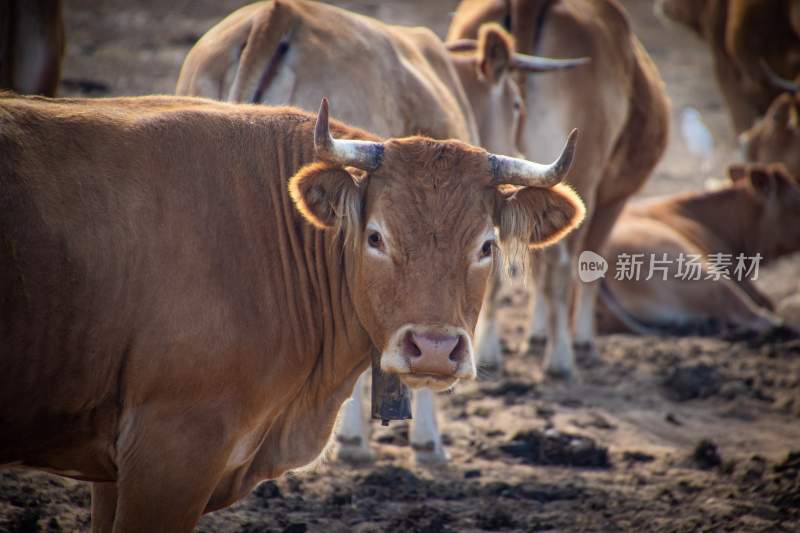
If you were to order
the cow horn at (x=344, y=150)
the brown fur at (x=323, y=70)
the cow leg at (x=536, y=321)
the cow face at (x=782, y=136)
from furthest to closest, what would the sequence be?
the cow face at (x=782, y=136)
the cow leg at (x=536, y=321)
the brown fur at (x=323, y=70)
the cow horn at (x=344, y=150)

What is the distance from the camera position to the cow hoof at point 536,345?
898cm

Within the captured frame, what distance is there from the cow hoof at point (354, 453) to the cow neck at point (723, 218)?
561 cm

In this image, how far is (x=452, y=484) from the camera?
5879 millimetres

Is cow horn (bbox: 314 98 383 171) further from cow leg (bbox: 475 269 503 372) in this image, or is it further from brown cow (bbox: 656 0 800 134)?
brown cow (bbox: 656 0 800 134)

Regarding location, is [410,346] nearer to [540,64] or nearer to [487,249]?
[487,249]

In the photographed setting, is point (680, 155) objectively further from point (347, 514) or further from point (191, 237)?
point (191, 237)

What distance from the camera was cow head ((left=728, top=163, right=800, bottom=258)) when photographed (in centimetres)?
1070

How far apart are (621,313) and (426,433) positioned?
152 inches

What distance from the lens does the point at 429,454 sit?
627 cm

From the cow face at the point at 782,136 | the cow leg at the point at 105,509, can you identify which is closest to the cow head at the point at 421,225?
the cow leg at the point at 105,509

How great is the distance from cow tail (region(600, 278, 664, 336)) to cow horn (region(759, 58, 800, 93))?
5.17m

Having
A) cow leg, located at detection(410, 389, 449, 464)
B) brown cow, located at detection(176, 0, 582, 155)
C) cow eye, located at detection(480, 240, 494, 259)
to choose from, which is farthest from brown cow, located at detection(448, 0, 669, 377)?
cow eye, located at detection(480, 240, 494, 259)

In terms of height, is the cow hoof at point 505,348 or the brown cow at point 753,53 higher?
the brown cow at point 753,53

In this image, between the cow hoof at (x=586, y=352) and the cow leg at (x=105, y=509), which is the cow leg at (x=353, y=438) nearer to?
the cow leg at (x=105, y=509)
